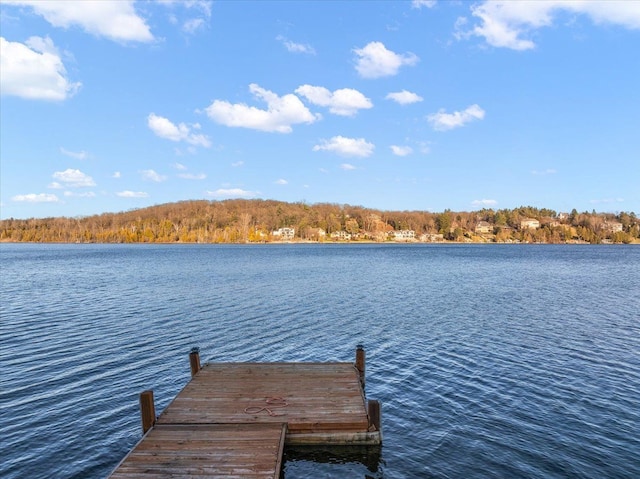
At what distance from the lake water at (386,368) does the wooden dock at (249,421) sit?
3.07 feet

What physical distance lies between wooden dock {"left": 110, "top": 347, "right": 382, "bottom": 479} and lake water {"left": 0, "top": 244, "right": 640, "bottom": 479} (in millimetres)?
935

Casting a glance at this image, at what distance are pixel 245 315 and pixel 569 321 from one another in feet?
87.9

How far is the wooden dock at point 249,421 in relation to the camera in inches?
412

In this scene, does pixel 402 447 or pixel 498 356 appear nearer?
pixel 402 447

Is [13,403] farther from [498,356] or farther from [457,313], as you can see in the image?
[457,313]

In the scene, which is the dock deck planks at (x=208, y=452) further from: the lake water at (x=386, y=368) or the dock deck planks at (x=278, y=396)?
the lake water at (x=386, y=368)

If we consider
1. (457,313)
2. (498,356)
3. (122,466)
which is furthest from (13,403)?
(457,313)

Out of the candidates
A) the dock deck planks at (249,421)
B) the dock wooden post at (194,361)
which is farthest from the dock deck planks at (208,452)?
the dock wooden post at (194,361)

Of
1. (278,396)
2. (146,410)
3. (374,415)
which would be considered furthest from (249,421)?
(374,415)

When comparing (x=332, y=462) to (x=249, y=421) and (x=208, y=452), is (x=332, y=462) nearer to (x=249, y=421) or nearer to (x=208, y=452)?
(x=249, y=421)

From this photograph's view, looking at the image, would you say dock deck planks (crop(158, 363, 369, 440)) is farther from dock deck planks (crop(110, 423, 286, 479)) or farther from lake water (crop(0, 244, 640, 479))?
lake water (crop(0, 244, 640, 479))

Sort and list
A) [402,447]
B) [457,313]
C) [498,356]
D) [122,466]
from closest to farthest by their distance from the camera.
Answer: [122,466] < [402,447] < [498,356] < [457,313]

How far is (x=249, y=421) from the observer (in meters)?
12.9

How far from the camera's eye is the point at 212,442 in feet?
38.0
